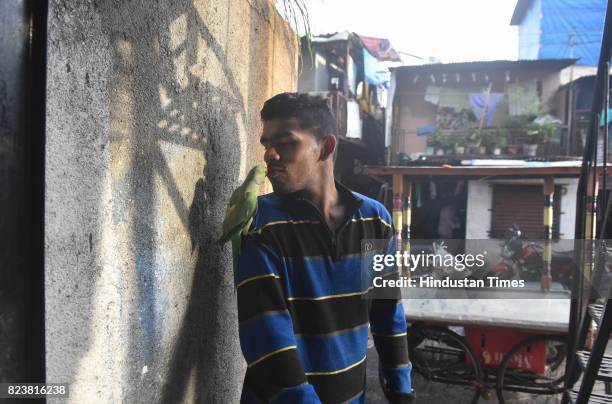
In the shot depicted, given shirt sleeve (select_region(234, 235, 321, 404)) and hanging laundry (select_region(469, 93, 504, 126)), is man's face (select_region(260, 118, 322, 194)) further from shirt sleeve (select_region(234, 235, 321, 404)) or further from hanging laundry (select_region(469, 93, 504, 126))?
hanging laundry (select_region(469, 93, 504, 126))

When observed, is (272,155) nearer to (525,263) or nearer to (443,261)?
(443,261)

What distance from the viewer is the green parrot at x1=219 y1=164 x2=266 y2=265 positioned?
1.55m

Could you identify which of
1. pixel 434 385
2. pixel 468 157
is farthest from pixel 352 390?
pixel 468 157

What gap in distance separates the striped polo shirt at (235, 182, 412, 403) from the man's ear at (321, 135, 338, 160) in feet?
0.61

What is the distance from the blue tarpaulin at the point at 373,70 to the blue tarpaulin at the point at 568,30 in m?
6.65

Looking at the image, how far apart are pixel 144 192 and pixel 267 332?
614mm

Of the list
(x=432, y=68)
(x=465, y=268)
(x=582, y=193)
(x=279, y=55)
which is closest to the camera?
(x=279, y=55)

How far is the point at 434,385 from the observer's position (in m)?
5.70

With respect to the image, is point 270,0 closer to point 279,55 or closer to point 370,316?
point 279,55

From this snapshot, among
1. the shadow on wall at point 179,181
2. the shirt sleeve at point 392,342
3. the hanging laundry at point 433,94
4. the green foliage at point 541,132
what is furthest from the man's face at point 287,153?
the hanging laundry at point 433,94

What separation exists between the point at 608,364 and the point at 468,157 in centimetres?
1118

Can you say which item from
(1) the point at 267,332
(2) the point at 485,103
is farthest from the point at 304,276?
(2) the point at 485,103
